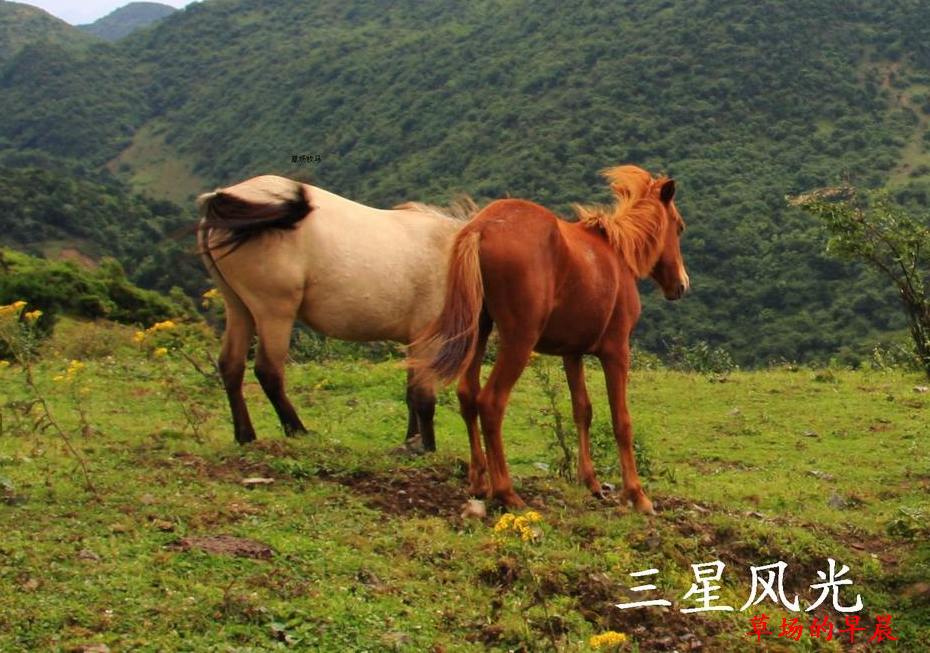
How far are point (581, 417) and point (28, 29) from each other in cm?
14912

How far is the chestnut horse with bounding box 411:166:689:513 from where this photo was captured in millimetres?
6906

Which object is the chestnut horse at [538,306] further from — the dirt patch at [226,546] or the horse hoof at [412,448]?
the dirt patch at [226,546]

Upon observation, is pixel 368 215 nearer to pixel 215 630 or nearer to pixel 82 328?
pixel 215 630

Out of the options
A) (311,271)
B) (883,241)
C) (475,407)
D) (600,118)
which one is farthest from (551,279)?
(600,118)

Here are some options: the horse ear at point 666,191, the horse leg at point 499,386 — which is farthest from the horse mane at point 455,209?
the horse leg at point 499,386

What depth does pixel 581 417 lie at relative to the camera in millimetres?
7910

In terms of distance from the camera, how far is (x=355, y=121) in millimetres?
76562

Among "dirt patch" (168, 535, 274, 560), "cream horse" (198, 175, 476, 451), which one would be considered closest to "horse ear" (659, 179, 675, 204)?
"cream horse" (198, 175, 476, 451)

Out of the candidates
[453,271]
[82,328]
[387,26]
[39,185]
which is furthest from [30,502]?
Result: [387,26]

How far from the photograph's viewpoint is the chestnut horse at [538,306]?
6.91 metres

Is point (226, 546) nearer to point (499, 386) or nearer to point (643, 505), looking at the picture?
point (499, 386)

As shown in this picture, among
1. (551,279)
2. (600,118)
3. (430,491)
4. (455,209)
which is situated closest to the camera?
(551,279)

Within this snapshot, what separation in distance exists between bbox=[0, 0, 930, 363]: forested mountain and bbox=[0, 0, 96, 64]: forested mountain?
29.2 metres

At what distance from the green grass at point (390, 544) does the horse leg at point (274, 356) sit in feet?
1.38
